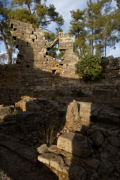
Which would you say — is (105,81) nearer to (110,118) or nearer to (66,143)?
(110,118)

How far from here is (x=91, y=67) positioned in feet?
29.4

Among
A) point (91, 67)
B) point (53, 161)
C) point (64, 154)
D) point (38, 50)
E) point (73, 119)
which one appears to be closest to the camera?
point (53, 161)

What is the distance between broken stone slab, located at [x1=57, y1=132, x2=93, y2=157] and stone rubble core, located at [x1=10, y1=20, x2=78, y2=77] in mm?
8868

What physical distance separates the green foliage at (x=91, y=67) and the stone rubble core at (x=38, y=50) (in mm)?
1557

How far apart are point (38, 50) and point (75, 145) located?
11.8 m

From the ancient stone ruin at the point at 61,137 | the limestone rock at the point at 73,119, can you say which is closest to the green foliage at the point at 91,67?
the ancient stone ruin at the point at 61,137

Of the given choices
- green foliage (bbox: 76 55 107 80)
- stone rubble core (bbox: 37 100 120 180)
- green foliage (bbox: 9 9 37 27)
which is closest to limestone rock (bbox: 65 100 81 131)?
stone rubble core (bbox: 37 100 120 180)

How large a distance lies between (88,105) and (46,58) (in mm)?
9499

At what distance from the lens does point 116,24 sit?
614 inches

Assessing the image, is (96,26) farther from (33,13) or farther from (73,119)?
(73,119)

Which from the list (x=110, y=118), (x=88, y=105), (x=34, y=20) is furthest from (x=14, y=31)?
(x=110, y=118)

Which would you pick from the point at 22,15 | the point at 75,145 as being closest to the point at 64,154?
the point at 75,145

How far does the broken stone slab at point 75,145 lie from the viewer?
199 centimetres

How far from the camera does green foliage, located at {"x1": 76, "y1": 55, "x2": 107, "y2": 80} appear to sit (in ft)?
29.0
